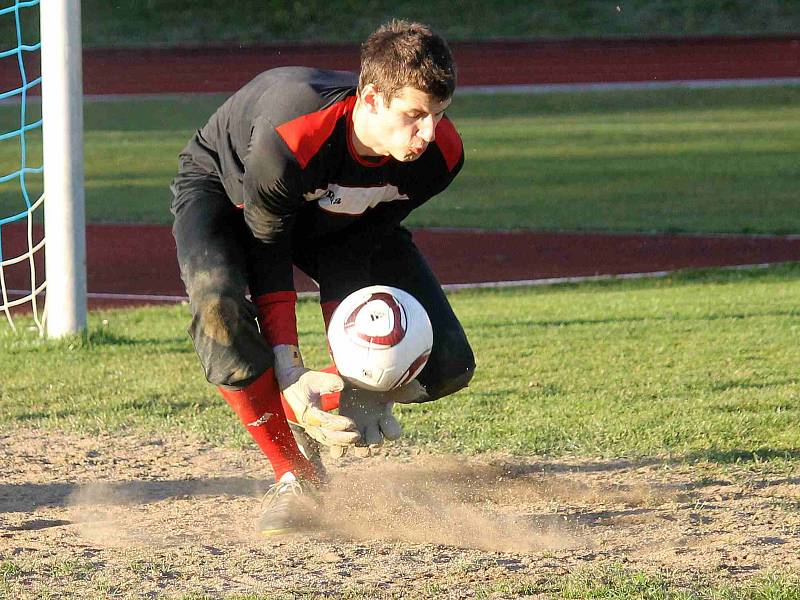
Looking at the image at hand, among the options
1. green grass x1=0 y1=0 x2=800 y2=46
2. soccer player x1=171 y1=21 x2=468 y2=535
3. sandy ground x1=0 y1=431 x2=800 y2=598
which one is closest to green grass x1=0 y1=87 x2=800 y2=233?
green grass x1=0 y1=0 x2=800 y2=46

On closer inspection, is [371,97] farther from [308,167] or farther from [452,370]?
[452,370]

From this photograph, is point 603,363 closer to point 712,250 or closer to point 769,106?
point 712,250

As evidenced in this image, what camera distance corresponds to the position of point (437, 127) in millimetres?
4242

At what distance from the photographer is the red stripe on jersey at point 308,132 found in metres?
4.04

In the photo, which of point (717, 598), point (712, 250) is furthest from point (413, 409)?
point (712, 250)

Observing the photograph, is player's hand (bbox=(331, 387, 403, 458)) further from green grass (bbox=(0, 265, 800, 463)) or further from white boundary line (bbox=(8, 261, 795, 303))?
white boundary line (bbox=(8, 261, 795, 303))

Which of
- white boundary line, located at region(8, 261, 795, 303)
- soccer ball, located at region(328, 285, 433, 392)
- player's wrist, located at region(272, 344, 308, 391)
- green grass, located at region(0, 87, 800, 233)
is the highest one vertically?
soccer ball, located at region(328, 285, 433, 392)

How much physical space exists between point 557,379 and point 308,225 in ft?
9.27

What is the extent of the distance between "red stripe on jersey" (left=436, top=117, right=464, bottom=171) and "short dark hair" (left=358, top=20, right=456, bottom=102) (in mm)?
402

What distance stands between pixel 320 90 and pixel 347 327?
2.62ft

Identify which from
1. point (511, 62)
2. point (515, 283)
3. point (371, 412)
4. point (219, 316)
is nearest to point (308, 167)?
point (219, 316)

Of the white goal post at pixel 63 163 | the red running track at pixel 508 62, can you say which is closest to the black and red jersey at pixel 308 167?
the white goal post at pixel 63 163

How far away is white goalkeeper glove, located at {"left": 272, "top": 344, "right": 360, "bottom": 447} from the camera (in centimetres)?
414

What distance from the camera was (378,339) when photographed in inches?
165
